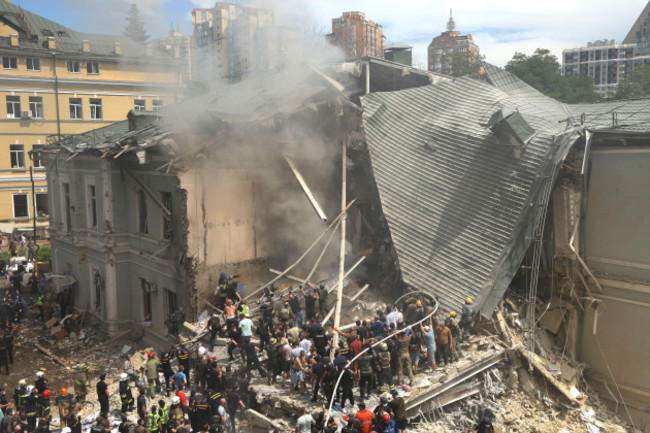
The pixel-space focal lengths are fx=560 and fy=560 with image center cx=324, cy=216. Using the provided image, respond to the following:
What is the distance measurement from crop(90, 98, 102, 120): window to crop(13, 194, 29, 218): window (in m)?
7.46

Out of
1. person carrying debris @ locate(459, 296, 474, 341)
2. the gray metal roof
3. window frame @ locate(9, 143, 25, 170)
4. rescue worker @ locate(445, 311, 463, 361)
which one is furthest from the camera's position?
window frame @ locate(9, 143, 25, 170)

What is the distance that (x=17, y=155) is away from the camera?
39312 mm

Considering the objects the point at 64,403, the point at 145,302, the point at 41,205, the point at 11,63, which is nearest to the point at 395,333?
the point at 64,403

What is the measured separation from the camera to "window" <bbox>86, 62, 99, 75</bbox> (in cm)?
3962

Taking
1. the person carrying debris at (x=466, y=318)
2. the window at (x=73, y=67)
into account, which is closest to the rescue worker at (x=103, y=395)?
the person carrying debris at (x=466, y=318)

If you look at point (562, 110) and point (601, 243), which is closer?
point (601, 243)

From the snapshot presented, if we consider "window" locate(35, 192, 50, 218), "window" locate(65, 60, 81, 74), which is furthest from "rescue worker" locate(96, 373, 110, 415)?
"window" locate(65, 60, 81, 74)

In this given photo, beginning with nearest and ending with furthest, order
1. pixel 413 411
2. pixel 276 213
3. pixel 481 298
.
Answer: pixel 413 411
pixel 481 298
pixel 276 213

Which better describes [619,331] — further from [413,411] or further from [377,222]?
[377,222]

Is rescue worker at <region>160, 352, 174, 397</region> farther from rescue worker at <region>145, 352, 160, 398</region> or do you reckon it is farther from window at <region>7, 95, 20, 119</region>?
window at <region>7, 95, 20, 119</region>

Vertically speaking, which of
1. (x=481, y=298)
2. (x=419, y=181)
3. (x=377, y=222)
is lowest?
(x=481, y=298)

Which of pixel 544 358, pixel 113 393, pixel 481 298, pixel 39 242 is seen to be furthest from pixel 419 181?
pixel 39 242

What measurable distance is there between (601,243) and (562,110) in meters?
5.58

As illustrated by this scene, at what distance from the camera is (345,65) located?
69.2 feet
